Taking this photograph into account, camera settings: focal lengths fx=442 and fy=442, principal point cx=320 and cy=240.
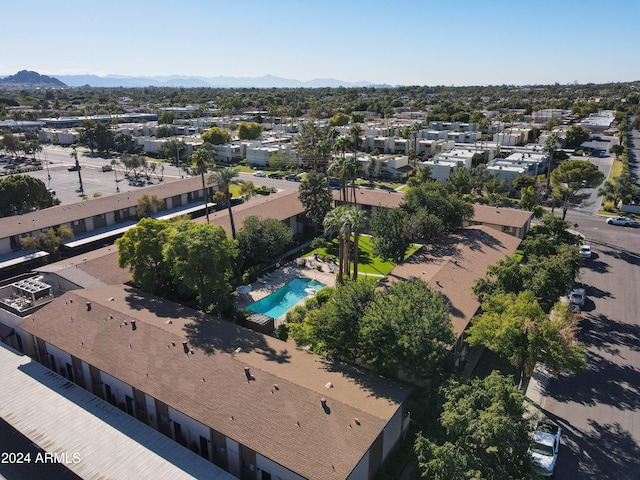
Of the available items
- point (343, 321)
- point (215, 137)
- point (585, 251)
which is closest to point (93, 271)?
point (343, 321)

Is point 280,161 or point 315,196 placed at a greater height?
point 315,196

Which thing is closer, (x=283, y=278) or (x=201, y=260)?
(x=201, y=260)

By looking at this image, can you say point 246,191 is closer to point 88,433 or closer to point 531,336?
point 88,433

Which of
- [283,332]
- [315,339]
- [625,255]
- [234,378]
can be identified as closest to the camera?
[234,378]

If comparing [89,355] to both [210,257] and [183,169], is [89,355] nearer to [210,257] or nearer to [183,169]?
[210,257]

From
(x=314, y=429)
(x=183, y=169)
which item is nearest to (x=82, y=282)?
(x=314, y=429)

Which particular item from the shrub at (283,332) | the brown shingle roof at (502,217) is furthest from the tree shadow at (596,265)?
the shrub at (283,332)

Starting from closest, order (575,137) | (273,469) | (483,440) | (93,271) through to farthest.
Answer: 1. (483,440)
2. (273,469)
3. (93,271)
4. (575,137)
